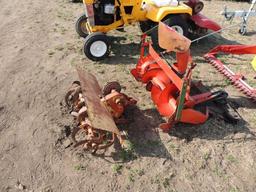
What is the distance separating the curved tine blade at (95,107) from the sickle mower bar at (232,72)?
97.4 inches

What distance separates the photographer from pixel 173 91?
201 inches

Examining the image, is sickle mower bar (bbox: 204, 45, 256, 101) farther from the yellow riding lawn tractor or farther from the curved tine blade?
the curved tine blade

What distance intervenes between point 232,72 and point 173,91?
182 cm

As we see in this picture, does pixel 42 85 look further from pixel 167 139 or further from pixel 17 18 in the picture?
pixel 17 18

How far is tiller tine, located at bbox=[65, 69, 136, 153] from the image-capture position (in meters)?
4.29

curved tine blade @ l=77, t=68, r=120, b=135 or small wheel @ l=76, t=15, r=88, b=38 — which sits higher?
curved tine blade @ l=77, t=68, r=120, b=135

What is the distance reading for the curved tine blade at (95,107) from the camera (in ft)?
13.6

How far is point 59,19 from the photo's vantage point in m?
9.10

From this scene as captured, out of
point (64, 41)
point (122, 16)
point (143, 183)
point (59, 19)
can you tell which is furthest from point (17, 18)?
point (143, 183)

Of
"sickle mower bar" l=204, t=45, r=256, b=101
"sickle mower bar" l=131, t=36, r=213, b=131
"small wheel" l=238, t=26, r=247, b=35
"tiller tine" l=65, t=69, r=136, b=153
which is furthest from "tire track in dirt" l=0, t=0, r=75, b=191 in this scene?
"small wheel" l=238, t=26, r=247, b=35

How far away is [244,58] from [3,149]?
5.00m

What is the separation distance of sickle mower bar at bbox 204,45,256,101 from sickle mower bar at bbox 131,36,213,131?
3.37 ft

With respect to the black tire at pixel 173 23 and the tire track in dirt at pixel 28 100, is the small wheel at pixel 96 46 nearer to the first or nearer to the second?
the tire track in dirt at pixel 28 100

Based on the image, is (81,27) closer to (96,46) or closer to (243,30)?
(96,46)
